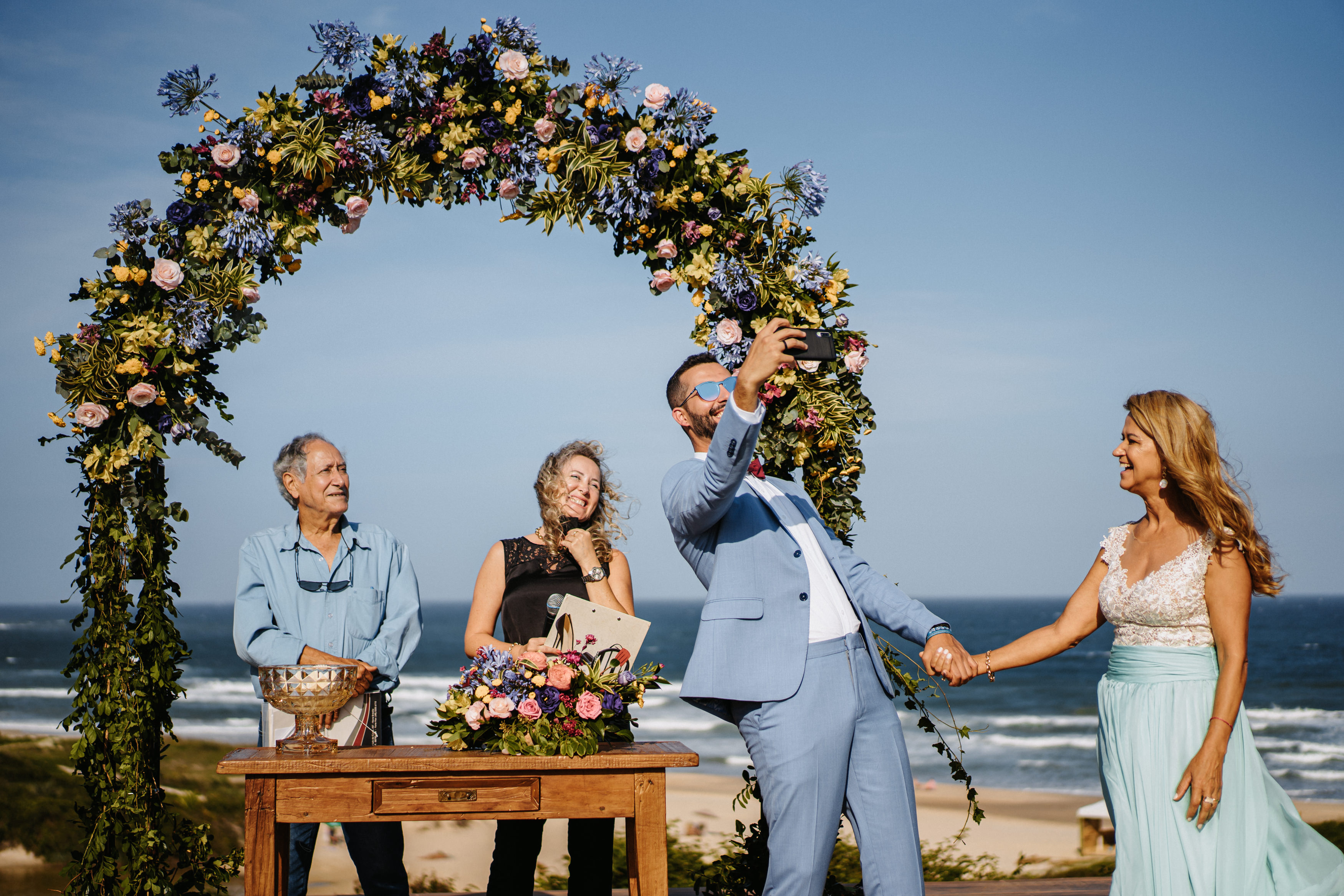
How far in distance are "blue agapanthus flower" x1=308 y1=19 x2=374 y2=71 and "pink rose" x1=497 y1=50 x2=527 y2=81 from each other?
1.62 feet

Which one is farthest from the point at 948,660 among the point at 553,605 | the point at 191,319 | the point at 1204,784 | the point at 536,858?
the point at 191,319

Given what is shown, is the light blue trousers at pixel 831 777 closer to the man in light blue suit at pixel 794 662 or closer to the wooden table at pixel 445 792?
the man in light blue suit at pixel 794 662

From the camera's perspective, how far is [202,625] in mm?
49688

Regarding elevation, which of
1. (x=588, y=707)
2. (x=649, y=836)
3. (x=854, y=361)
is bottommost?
(x=649, y=836)

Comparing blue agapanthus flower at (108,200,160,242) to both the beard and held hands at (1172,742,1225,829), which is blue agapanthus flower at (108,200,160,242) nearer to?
the beard

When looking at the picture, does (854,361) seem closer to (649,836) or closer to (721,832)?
(649,836)

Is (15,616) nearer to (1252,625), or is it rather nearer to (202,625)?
(202,625)

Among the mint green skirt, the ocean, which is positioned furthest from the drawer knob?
the ocean

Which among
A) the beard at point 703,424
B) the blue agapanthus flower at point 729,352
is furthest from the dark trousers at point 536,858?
the blue agapanthus flower at point 729,352

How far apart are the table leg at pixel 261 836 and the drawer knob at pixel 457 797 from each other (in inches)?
18.8

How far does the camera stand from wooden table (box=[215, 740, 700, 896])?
3.15 meters

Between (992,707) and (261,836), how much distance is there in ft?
87.1

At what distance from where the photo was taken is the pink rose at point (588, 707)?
3.26 m

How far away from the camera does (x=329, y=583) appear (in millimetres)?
4051
